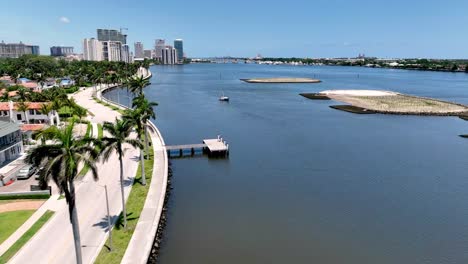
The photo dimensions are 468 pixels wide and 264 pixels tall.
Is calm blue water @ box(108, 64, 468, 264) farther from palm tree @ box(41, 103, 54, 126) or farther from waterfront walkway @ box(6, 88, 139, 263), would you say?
palm tree @ box(41, 103, 54, 126)

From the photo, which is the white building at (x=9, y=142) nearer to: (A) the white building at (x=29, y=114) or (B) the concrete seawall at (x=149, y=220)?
(A) the white building at (x=29, y=114)

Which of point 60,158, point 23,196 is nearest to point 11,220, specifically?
point 23,196

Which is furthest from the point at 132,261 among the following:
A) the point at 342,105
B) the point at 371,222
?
the point at 342,105

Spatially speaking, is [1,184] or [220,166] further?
[220,166]

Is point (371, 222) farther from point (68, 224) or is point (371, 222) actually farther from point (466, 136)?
point (466, 136)

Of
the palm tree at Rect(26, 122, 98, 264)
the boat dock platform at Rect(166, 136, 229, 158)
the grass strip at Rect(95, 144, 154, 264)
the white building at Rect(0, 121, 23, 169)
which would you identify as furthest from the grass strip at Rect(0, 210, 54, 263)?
the boat dock platform at Rect(166, 136, 229, 158)

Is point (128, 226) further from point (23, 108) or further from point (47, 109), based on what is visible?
point (23, 108)
